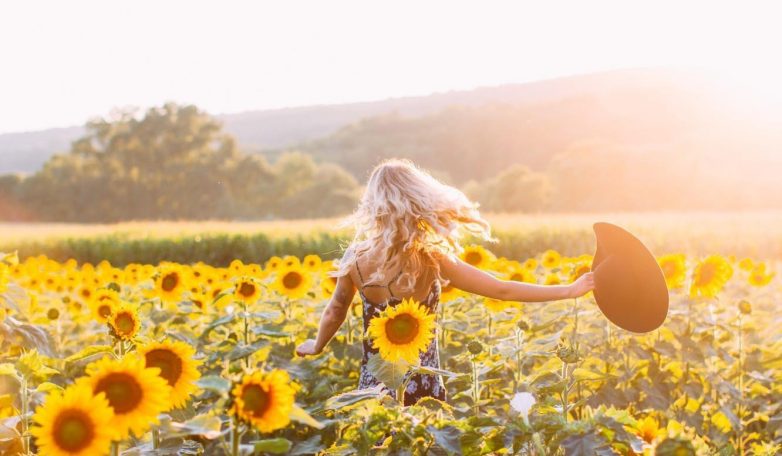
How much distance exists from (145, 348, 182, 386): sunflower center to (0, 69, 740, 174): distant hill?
80.5 m

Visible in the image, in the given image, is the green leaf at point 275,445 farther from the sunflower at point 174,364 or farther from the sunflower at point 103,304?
the sunflower at point 103,304

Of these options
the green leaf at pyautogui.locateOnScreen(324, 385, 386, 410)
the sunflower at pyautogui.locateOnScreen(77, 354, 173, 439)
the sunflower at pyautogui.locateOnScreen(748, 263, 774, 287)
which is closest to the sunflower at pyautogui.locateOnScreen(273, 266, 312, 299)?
the green leaf at pyautogui.locateOnScreen(324, 385, 386, 410)

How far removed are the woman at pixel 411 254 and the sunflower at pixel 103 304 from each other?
1.47 m

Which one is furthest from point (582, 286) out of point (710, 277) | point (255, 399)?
point (710, 277)

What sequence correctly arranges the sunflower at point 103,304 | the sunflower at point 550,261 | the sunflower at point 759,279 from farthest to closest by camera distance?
the sunflower at point 550,261 → the sunflower at point 759,279 → the sunflower at point 103,304

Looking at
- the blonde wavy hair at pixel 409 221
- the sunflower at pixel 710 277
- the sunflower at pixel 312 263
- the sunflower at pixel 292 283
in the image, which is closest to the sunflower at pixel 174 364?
the blonde wavy hair at pixel 409 221

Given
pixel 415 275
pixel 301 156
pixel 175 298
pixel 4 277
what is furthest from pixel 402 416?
pixel 301 156

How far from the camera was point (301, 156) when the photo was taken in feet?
209

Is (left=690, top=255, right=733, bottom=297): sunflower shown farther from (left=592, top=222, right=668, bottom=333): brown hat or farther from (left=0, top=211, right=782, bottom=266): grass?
(left=0, top=211, right=782, bottom=266): grass

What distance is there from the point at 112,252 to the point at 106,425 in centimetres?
2024

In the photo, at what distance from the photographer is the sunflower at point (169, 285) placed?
513 centimetres

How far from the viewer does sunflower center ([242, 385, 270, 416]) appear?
1.93 meters

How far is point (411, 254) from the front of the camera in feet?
11.7

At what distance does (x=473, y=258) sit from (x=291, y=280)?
1.12m
